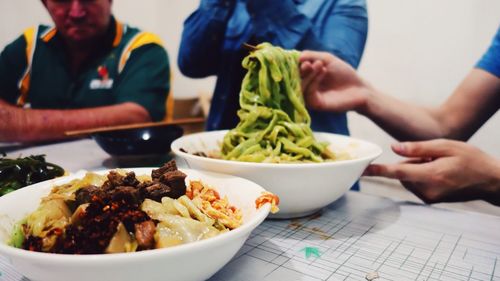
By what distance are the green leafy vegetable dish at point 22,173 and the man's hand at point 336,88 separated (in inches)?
48.5

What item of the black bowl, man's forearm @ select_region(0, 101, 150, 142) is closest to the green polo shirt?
man's forearm @ select_region(0, 101, 150, 142)

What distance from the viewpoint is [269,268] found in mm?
856

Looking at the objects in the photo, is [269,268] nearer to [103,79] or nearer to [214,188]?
[214,188]

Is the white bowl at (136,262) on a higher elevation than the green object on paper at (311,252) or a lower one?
higher

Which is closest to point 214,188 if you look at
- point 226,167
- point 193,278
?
point 226,167

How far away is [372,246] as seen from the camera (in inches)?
39.2

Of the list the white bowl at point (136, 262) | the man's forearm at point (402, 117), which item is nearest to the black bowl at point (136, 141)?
the white bowl at point (136, 262)

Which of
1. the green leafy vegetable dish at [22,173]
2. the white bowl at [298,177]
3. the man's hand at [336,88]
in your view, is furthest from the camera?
the man's hand at [336,88]

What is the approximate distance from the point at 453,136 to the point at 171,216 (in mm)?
2010

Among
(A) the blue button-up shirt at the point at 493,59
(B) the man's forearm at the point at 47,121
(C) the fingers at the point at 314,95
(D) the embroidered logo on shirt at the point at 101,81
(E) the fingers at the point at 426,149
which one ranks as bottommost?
(B) the man's forearm at the point at 47,121

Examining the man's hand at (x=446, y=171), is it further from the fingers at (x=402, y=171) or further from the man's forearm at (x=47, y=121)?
the man's forearm at (x=47, y=121)

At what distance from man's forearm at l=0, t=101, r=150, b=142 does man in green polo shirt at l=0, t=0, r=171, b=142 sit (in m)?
0.25

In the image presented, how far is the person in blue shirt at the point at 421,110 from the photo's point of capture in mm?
1395

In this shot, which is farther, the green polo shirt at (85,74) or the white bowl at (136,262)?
the green polo shirt at (85,74)
